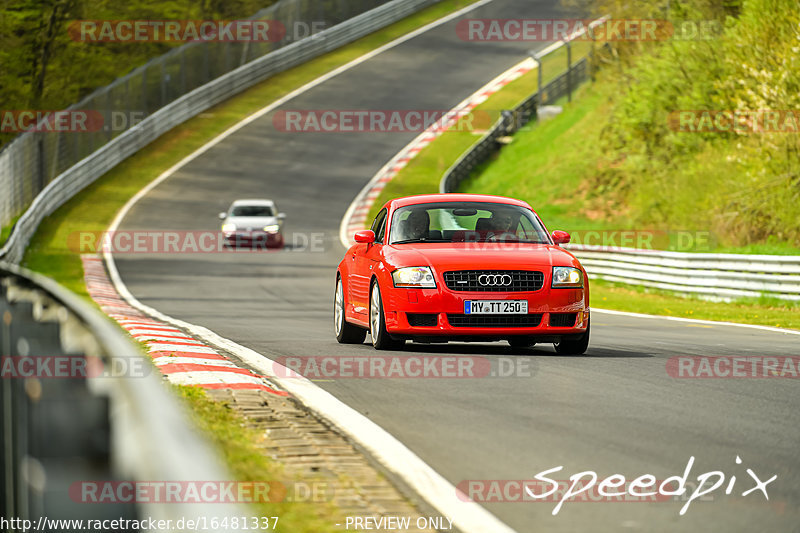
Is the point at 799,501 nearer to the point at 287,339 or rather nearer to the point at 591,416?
the point at 591,416

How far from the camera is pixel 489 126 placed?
5619cm

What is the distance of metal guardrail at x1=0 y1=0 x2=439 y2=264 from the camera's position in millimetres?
41781

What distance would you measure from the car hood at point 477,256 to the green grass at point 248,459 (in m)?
3.85

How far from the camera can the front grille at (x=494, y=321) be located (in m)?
11.6

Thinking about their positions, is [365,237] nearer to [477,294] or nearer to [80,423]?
[477,294]

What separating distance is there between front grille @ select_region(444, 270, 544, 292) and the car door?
1.07m

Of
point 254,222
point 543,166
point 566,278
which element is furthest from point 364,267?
point 543,166

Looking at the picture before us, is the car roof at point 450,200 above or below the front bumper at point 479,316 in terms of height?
above

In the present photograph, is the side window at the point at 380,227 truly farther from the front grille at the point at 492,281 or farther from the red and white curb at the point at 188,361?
the red and white curb at the point at 188,361

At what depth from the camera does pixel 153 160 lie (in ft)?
167

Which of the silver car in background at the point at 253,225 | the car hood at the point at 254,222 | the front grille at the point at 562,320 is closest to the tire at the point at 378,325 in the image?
the front grille at the point at 562,320

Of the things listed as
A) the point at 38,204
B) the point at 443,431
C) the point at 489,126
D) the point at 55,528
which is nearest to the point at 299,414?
the point at 443,431

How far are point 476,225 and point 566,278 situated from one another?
1.39m

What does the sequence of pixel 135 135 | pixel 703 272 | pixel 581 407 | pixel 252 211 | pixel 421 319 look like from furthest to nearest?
pixel 135 135
pixel 252 211
pixel 703 272
pixel 421 319
pixel 581 407
